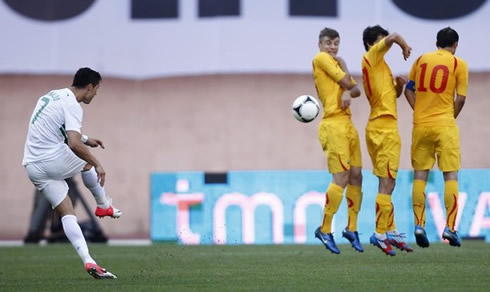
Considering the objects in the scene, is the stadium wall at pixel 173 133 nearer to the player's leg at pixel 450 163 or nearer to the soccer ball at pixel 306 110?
the soccer ball at pixel 306 110

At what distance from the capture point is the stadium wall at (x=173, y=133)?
21484mm

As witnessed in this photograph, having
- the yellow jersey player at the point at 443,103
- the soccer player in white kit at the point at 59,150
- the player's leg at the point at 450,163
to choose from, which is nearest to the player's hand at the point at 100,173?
the soccer player in white kit at the point at 59,150

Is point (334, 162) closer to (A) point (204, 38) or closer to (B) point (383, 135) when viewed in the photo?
(B) point (383, 135)

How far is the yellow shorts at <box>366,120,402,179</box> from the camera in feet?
35.5

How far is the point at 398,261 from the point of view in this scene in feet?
35.4

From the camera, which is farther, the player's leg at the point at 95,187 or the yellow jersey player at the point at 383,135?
the yellow jersey player at the point at 383,135

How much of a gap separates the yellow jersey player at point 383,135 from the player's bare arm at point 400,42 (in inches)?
12.0

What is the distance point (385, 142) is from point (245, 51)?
8.64 m

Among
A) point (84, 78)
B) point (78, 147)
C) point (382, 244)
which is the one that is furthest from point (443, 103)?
point (78, 147)

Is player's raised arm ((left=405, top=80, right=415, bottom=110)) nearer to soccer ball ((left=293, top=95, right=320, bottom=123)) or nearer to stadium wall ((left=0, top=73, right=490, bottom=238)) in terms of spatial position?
soccer ball ((left=293, top=95, right=320, bottom=123))

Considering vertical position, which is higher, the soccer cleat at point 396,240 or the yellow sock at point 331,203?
the yellow sock at point 331,203

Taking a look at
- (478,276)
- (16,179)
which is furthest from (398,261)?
(16,179)

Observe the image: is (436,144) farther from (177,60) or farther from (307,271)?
(177,60)

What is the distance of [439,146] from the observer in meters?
10.9
